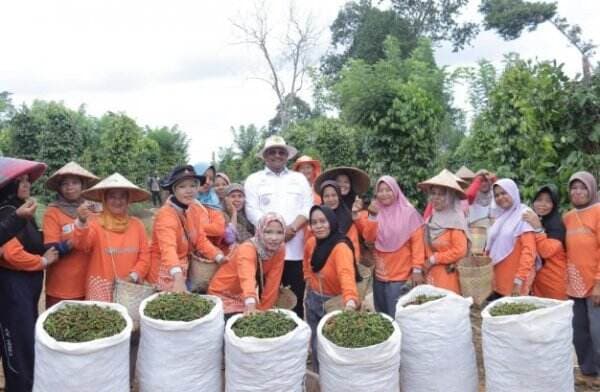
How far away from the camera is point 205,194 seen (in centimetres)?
495

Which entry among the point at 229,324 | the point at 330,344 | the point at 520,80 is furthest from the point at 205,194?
the point at 520,80

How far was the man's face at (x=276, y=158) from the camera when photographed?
4.38 metres

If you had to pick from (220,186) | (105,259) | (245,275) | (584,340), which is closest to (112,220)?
(105,259)

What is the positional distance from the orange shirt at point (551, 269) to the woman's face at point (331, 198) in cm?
139

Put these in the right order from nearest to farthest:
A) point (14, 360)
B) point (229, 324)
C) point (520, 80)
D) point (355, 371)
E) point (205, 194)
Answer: point (355, 371), point (229, 324), point (14, 360), point (205, 194), point (520, 80)

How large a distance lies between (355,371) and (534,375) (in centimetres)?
95

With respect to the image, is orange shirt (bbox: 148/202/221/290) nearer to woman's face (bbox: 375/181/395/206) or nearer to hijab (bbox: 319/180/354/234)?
hijab (bbox: 319/180/354/234)

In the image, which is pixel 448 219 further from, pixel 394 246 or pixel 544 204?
pixel 544 204

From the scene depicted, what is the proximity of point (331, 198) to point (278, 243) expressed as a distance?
76 centimetres

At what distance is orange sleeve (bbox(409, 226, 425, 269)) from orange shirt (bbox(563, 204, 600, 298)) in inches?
39.7

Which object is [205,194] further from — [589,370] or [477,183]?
[589,370]

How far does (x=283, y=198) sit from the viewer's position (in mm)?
4348

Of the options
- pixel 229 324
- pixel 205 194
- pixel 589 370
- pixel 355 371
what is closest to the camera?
pixel 355 371

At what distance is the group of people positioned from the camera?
135 inches
